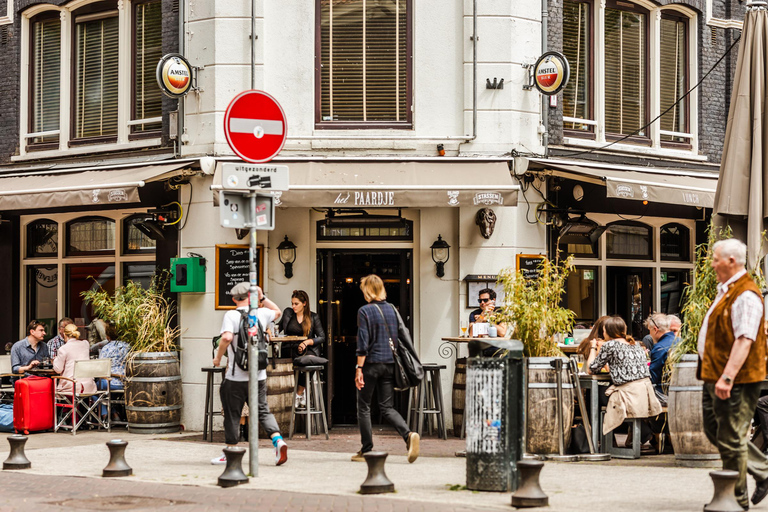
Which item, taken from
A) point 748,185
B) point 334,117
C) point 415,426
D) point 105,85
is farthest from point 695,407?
point 105,85

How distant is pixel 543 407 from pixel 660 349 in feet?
5.42

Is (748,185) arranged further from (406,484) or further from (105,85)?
(105,85)

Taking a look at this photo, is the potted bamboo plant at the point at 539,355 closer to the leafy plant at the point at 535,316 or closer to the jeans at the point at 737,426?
the leafy plant at the point at 535,316

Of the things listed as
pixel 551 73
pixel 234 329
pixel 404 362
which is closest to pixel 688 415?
pixel 404 362

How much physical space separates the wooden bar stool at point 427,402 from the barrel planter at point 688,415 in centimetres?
347

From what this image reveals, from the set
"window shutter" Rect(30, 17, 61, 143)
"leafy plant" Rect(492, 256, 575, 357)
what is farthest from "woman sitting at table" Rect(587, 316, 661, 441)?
"window shutter" Rect(30, 17, 61, 143)

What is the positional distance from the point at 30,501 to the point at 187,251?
6018mm

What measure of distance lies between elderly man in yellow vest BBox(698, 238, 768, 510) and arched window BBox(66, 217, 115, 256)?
10.1m

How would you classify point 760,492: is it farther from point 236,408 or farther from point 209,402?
point 209,402

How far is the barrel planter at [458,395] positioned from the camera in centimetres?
1264

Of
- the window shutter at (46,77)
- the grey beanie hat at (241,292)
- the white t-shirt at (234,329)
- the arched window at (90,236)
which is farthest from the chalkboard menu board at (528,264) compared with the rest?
the window shutter at (46,77)

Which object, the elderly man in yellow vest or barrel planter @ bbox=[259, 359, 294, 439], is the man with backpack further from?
the elderly man in yellow vest

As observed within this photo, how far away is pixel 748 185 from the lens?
1050 centimetres

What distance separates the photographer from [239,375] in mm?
9984
